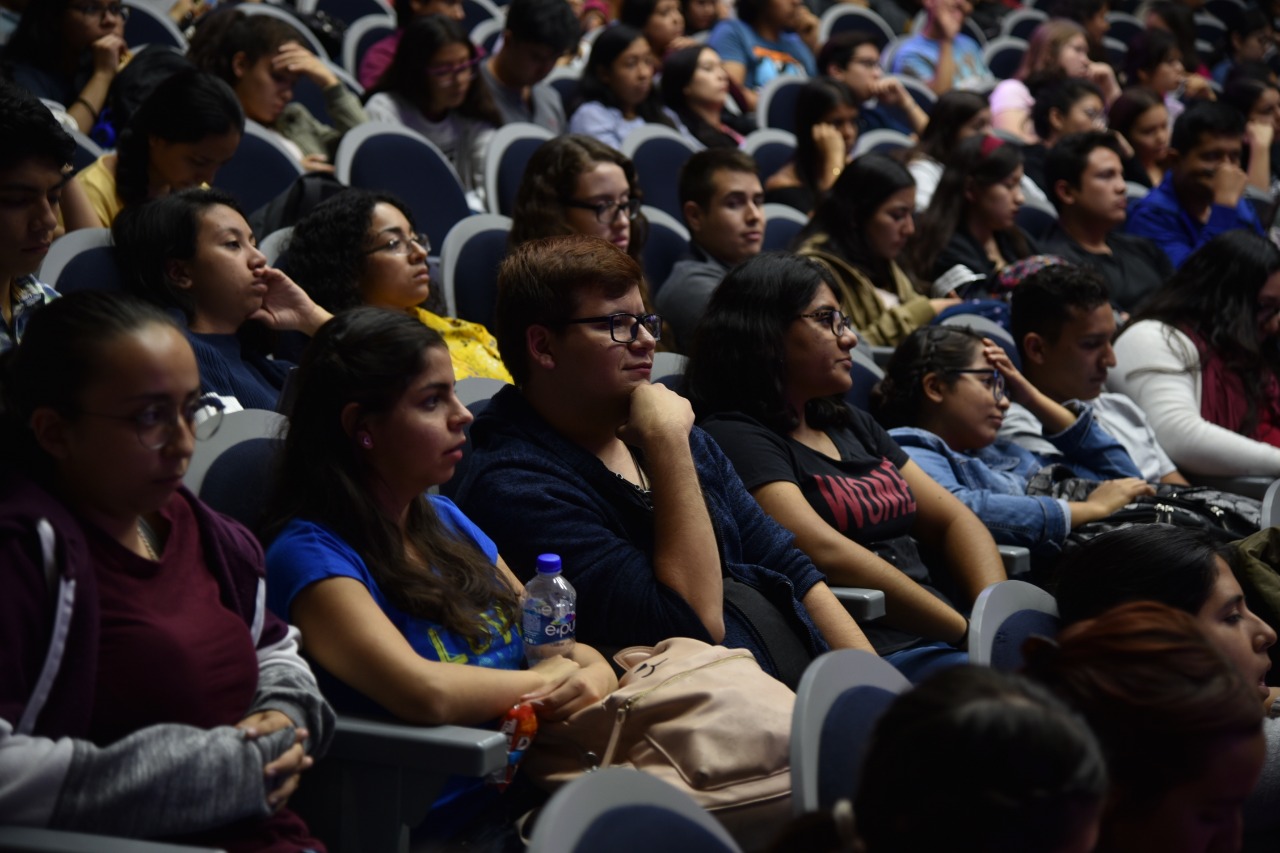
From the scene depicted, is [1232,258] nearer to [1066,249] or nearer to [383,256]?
[1066,249]

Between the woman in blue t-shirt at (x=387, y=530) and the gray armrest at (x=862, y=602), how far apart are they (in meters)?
0.58

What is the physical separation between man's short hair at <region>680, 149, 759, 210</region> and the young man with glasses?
145 centimetres

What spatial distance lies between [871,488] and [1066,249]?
2.43m

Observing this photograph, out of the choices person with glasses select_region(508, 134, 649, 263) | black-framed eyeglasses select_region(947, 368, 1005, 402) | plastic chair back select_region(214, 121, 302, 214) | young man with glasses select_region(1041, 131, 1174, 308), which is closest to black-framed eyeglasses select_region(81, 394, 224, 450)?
person with glasses select_region(508, 134, 649, 263)

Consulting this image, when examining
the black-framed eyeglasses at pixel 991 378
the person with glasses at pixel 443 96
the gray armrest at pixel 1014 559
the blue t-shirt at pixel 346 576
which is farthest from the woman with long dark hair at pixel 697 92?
the blue t-shirt at pixel 346 576

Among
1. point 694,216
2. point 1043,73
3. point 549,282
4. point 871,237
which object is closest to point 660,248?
point 694,216

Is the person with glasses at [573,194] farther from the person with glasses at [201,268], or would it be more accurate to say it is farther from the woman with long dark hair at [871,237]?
the person with glasses at [201,268]

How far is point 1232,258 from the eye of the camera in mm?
3635

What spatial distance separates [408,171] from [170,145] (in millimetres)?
831

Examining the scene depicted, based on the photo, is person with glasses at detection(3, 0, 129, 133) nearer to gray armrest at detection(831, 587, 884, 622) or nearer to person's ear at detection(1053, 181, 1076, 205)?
gray armrest at detection(831, 587, 884, 622)

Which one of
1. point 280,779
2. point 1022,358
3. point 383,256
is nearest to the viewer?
point 280,779

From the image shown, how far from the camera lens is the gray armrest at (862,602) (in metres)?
2.28

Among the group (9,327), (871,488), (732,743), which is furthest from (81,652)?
(871,488)

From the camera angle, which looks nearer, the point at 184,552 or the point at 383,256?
the point at 184,552
